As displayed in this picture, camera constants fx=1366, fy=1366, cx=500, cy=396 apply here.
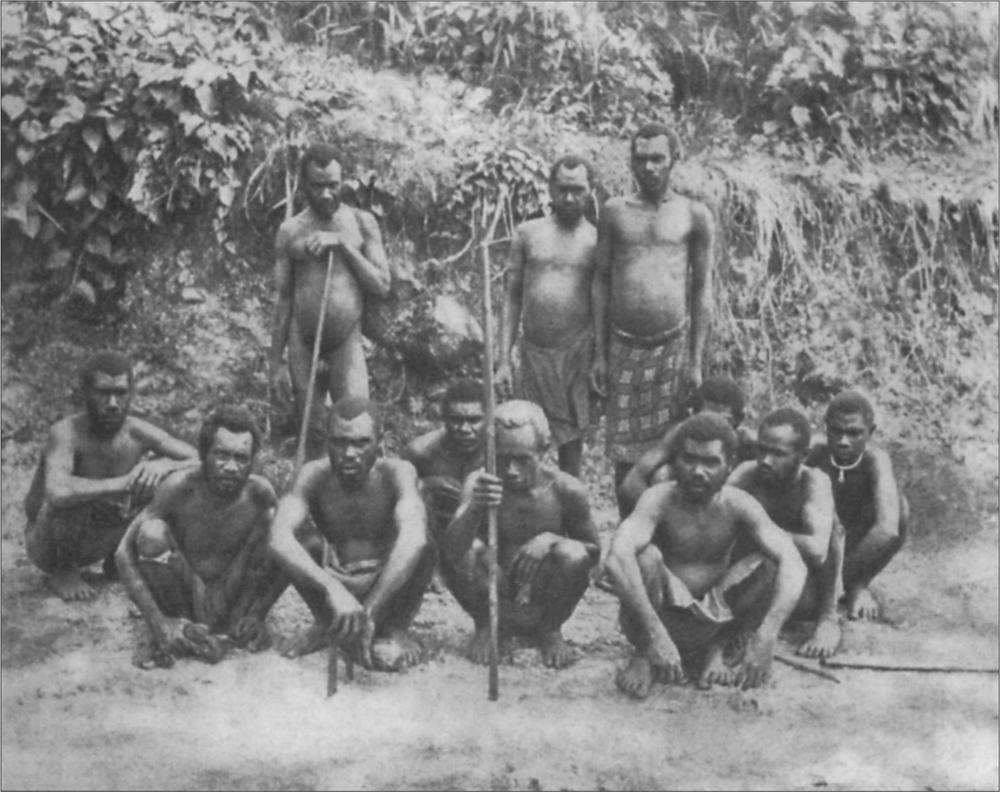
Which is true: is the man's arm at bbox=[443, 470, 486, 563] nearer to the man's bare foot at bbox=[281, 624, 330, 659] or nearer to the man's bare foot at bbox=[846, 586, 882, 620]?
the man's bare foot at bbox=[281, 624, 330, 659]

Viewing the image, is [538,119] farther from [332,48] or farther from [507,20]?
[332,48]

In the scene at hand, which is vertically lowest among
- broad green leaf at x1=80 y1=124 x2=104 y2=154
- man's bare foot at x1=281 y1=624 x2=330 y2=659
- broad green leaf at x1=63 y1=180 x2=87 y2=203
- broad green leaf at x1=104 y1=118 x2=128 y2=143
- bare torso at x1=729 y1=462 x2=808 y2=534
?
man's bare foot at x1=281 y1=624 x2=330 y2=659

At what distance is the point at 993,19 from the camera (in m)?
8.16

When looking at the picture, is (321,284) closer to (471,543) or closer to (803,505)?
(471,543)

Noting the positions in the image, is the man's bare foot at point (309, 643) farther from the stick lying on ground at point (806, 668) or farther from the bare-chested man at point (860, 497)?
the bare-chested man at point (860, 497)

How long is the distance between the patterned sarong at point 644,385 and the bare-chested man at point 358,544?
1296mm

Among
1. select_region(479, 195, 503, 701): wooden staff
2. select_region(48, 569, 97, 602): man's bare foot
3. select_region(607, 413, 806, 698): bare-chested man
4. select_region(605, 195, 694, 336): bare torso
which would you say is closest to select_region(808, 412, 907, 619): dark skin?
select_region(607, 413, 806, 698): bare-chested man

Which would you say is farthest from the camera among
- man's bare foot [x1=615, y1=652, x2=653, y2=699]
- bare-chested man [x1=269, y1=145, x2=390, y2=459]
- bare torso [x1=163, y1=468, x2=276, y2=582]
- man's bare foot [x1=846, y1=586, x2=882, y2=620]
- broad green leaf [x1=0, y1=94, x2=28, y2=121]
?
broad green leaf [x1=0, y1=94, x2=28, y2=121]

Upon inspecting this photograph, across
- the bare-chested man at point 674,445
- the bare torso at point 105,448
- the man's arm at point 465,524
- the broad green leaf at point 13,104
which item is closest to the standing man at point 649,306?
the bare-chested man at point 674,445

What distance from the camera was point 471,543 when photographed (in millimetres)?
5477

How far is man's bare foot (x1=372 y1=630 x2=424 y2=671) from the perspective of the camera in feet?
17.5

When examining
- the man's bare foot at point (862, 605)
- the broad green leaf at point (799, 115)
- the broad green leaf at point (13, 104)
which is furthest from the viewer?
the broad green leaf at point (799, 115)

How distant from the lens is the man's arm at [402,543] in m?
5.29

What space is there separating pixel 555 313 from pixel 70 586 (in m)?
2.50
